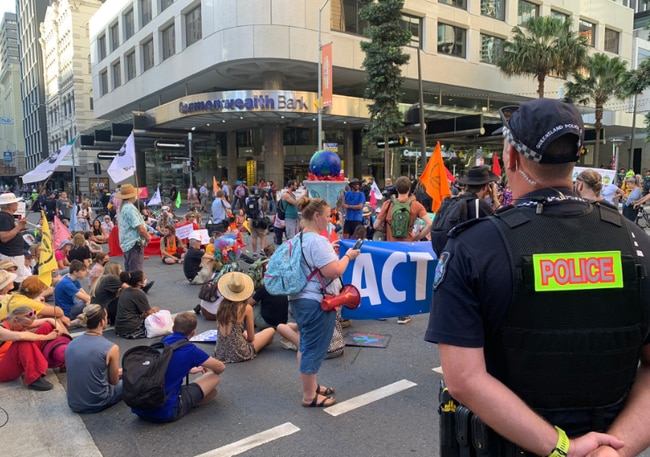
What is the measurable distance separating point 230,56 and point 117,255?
17053 mm

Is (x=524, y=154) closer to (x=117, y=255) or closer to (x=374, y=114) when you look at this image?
(x=117, y=255)

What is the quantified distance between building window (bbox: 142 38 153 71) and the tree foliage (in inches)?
786

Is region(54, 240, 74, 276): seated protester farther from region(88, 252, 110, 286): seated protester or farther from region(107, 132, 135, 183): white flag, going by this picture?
region(88, 252, 110, 286): seated protester

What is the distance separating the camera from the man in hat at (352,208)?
38.5 feet

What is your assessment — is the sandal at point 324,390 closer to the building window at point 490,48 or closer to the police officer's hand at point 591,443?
the police officer's hand at point 591,443

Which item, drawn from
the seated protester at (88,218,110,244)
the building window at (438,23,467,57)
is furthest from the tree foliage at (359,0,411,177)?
the seated protester at (88,218,110,244)

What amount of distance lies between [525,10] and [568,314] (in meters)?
41.9

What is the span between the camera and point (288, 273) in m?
4.00

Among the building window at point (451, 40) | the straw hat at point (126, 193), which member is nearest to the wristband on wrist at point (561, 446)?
the straw hat at point (126, 193)

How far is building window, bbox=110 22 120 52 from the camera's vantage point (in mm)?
41062

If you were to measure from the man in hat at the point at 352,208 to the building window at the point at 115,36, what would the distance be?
37681 millimetres

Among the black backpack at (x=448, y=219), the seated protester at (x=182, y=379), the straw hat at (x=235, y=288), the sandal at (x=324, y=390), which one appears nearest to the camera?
the seated protester at (x=182, y=379)

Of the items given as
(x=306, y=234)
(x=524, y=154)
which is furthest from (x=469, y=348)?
(x=306, y=234)

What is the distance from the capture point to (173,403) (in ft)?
13.1
